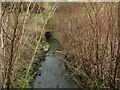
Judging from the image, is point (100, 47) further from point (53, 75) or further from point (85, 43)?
point (53, 75)

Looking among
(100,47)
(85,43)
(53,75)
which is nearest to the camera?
(100,47)

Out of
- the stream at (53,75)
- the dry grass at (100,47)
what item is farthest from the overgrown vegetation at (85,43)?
the stream at (53,75)

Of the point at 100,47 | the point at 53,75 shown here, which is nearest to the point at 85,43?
the point at 100,47

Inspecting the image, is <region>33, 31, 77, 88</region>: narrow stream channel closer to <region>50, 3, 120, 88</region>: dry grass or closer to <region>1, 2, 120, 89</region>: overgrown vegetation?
<region>1, 2, 120, 89</region>: overgrown vegetation

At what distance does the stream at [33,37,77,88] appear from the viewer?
6.36 meters

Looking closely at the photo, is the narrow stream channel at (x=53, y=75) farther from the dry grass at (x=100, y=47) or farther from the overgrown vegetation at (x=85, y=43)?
the dry grass at (x=100, y=47)

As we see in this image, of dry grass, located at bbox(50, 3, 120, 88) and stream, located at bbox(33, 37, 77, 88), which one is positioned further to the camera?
stream, located at bbox(33, 37, 77, 88)

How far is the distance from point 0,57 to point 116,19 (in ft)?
6.25

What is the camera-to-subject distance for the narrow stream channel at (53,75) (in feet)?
20.9

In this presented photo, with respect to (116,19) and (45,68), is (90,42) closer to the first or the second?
(116,19)

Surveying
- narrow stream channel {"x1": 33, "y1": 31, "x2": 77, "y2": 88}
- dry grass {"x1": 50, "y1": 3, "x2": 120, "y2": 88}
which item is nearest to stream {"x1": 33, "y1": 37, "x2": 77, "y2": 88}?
narrow stream channel {"x1": 33, "y1": 31, "x2": 77, "y2": 88}

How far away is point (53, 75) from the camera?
7.19 metres

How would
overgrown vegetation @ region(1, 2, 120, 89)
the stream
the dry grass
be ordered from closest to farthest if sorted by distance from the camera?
overgrown vegetation @ region(1, 2, 120, 89) < the dry grass < the stream

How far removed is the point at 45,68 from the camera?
314 inches
